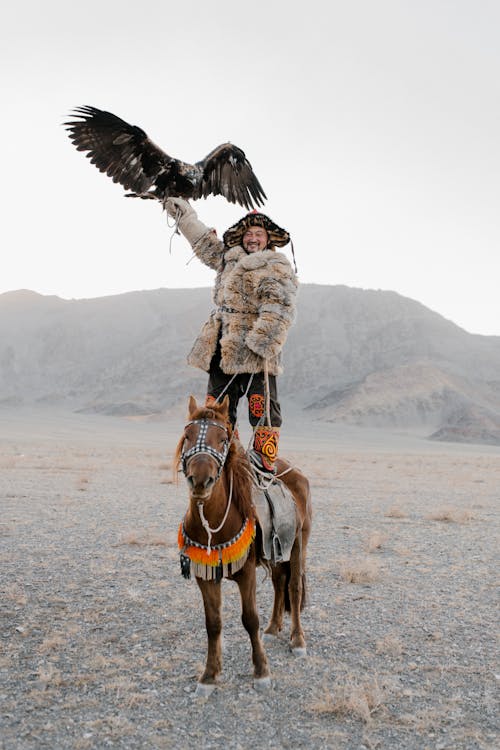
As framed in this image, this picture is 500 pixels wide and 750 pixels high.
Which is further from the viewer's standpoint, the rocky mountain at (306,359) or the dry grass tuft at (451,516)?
the rocky mountain at (306,359)

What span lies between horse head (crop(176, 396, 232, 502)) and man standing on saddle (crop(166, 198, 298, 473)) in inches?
26.4

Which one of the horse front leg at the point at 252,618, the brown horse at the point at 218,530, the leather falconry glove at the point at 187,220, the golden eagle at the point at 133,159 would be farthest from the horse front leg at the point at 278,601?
the golden eagle at the point at 133,159

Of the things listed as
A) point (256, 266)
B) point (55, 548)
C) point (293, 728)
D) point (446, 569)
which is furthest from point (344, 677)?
point (55, 548)

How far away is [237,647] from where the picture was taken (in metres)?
4.68

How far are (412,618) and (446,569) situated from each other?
2.24 meters

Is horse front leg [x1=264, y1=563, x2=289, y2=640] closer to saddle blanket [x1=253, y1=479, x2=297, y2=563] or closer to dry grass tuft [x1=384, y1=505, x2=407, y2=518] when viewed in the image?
saddle blanket [x1=253, y1=479, x2=297, y2=563]

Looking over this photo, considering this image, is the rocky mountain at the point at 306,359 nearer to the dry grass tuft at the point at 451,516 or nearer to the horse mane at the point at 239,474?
the dry grass tuft at the point at 451,516

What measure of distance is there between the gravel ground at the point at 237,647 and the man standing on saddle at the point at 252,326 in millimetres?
1551

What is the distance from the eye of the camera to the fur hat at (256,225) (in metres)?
5.04

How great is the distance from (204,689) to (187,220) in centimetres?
369

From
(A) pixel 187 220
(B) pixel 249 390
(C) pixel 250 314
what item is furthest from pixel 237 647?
(A) pixel 187 220

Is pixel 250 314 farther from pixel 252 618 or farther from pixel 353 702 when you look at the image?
pixel 353 702

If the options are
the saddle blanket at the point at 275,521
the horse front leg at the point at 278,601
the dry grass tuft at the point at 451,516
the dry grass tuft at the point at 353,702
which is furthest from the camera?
the dry grass tuft at the point at 451,516

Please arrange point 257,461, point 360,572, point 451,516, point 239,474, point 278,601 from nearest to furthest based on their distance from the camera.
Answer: point 239,474 → point 257,461 → point 278,601 → point 360,572 → point 451,516
